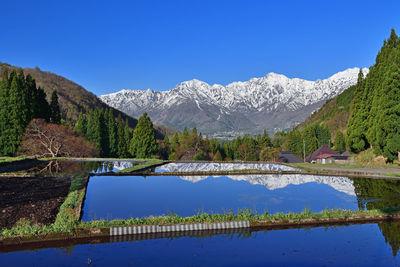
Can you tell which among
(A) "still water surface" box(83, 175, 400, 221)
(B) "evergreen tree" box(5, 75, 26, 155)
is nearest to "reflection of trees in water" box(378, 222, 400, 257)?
(A) "still water surface" box(83, 175, 400, 221)

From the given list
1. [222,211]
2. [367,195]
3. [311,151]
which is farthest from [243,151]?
[222,211]

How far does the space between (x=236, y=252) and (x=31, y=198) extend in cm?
1050

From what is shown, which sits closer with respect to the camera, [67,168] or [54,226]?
[54,226]

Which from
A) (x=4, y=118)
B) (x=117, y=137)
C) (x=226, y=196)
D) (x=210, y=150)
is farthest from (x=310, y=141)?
(x=226, y=196)

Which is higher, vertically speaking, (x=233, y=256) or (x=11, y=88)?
(x=11, y=88)

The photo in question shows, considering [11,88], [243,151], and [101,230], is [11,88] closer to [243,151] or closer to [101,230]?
[101,230]

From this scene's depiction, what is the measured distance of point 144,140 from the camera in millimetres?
58312

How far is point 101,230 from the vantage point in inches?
427

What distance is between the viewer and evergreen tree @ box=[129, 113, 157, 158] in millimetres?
→ 58031

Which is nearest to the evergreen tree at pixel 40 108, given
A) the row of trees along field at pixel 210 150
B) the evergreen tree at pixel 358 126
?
the row of trees along field at pixel 210 150

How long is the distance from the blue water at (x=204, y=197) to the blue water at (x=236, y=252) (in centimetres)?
306

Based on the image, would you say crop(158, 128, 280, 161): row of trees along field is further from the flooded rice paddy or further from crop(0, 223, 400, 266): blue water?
crop(0, 223, 400, 266): blue water

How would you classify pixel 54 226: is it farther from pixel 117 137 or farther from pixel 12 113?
pixel 117 137

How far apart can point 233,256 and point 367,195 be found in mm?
12695
